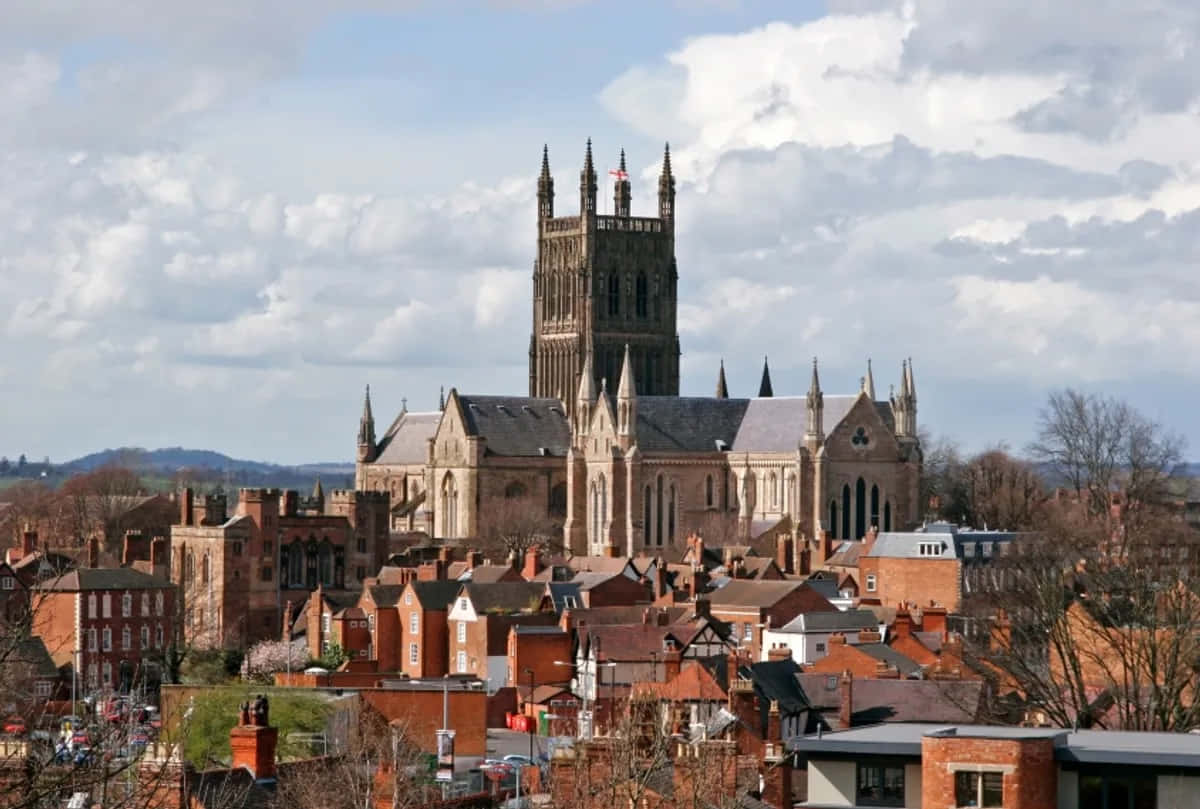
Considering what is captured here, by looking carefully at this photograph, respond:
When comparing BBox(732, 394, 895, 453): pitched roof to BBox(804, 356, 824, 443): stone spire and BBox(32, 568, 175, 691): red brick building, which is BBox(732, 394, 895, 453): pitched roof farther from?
BBox(32, 568, 175, 691): red brick building

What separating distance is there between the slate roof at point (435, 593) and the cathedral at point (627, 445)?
4551 cm

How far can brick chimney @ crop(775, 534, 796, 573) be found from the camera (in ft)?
435

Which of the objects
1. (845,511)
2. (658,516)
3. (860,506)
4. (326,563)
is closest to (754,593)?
(326,563)

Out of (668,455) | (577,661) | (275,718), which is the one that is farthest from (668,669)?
(668,455)

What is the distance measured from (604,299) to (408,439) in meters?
15.8

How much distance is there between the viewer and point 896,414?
165750mm

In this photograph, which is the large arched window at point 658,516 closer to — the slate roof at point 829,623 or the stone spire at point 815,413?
the stone spire at point 815,413

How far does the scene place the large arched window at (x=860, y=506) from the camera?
527 feet

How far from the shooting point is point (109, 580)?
10412 cm

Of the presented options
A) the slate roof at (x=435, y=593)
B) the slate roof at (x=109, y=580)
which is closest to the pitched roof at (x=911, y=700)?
the slate roof at (x=435, y=593)

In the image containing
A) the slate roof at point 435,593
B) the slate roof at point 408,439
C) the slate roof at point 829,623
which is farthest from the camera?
the slate roof at point 408,439

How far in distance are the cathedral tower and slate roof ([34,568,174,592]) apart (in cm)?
7584

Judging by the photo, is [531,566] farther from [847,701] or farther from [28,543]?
[847,701]

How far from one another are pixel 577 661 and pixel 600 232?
10572cm
